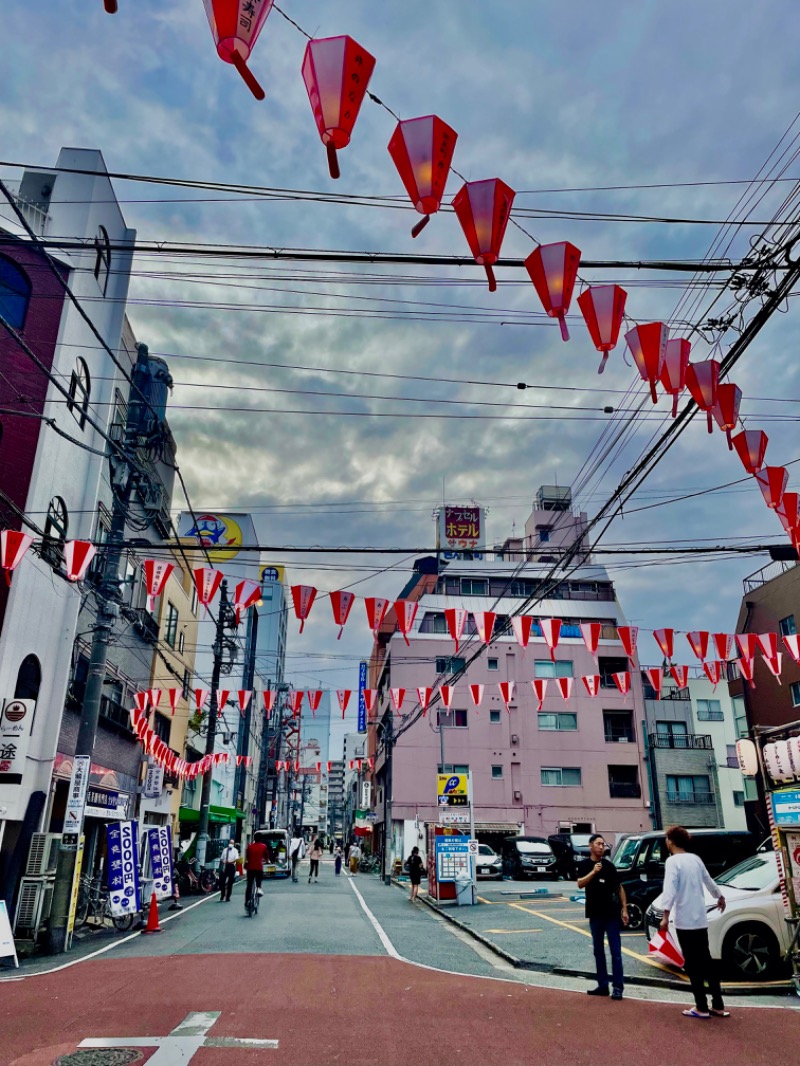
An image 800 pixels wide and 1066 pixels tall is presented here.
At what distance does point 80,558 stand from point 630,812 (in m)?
42.9

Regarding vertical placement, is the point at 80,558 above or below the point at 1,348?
below

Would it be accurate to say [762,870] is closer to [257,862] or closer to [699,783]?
[257,862]

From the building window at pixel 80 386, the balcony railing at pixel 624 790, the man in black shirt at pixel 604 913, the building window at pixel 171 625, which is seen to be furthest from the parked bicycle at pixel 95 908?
the balcony railing at pixel 624 790

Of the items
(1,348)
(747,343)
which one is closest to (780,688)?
(747,343)

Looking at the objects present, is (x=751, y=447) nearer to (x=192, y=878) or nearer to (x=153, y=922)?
(x=153, y=922)

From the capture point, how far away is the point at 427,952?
12844mm

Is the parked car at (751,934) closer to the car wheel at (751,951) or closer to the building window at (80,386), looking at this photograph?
the car wheel at (751,951)

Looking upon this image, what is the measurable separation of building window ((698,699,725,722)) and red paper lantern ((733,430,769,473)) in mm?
44097

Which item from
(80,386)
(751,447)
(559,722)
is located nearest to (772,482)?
(751,447)

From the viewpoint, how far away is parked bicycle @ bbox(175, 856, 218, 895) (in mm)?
25344

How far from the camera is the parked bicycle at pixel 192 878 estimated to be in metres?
25.3

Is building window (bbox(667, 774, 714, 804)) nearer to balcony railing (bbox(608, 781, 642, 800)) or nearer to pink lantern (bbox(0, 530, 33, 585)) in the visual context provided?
balcony railing (bbox(608, 781, 642, 800))

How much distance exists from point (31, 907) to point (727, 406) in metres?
14.4

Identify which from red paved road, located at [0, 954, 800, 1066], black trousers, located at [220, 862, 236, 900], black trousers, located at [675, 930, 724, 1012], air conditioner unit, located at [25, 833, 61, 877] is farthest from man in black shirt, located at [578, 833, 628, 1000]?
black trousers, located at [220, 862, 236, 900]
